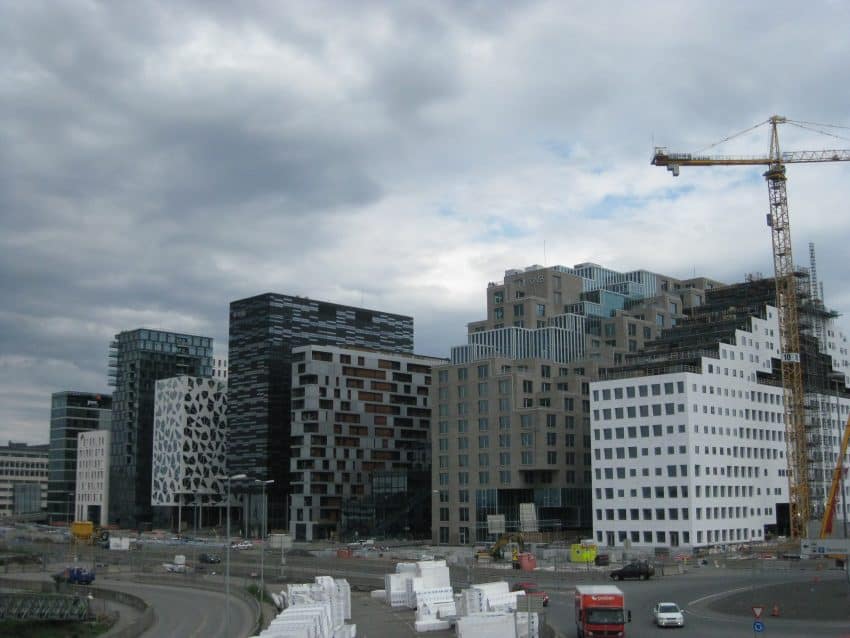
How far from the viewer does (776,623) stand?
199 ft

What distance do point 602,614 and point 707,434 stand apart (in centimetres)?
8780

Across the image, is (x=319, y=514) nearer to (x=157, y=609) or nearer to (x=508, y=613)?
(x=157, y=609)

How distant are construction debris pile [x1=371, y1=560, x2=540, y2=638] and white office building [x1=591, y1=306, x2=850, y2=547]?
6050cm

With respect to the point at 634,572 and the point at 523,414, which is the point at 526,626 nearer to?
the point at 634,572

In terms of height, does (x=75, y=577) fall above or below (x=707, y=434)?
below

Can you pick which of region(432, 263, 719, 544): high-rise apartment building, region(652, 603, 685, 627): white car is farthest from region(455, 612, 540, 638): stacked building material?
region(432, 263, 719, 544): high-rise apartment building

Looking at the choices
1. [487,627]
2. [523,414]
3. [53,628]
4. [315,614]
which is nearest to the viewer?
[315,614]

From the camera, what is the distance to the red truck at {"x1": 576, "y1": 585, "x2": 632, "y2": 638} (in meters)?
52.1

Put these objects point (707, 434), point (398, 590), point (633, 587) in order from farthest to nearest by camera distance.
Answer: point (707, 434), point (633, 587), point (398, 590)

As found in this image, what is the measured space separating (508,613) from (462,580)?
4116 cm

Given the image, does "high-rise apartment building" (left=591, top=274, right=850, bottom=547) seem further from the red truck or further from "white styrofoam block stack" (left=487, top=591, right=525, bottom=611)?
the red truck

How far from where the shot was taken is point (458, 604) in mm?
61125

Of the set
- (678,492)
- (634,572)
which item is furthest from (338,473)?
(634,572)

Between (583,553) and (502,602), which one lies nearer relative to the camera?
(502,602)
